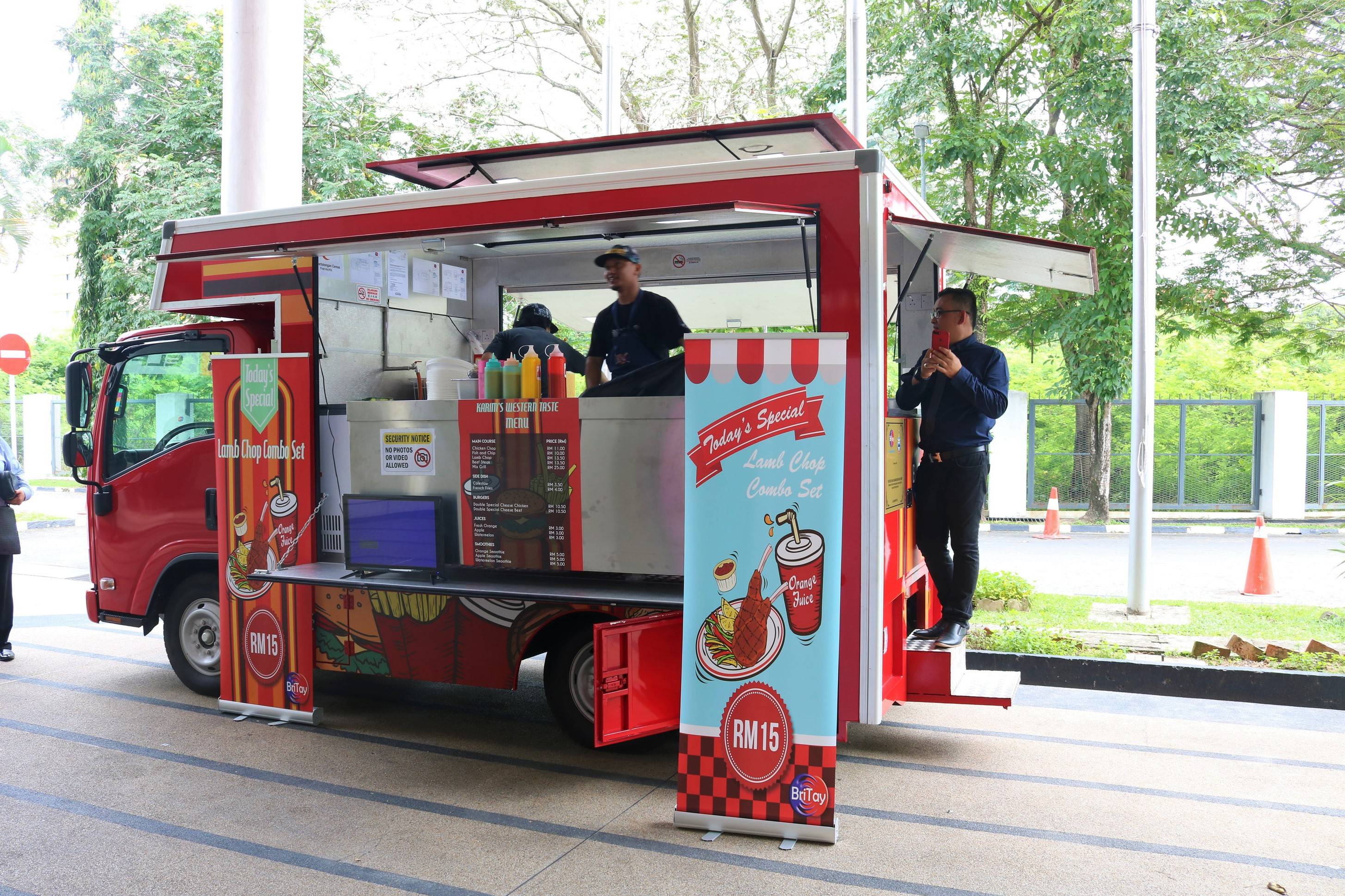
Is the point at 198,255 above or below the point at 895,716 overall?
above

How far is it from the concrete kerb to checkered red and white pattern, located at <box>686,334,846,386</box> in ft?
11.9

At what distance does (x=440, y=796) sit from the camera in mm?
4832

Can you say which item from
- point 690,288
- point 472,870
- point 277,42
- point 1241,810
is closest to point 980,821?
point 1241,810

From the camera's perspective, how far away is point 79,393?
21.7 feet

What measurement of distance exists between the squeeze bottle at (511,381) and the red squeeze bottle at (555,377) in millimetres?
154

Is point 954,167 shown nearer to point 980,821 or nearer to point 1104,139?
point 1104,139

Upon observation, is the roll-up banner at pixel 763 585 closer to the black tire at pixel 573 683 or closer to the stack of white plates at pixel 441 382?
the black tire at pixel 573 683

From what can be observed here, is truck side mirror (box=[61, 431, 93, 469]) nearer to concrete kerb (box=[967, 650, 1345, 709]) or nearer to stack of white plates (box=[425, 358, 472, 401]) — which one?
stack of white plates (box=[425, 358, 472, 401])

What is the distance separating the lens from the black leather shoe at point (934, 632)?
5.49m

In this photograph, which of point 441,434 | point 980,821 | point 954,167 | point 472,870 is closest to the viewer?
point 472,870

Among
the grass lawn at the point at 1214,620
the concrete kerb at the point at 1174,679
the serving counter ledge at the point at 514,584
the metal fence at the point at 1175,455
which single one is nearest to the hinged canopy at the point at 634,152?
the serving counter ledge at the point at 514,584

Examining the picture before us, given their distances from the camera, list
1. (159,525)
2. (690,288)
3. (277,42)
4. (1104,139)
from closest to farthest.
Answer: (159,525)
(690,288)
(277,42)
(1104,139)

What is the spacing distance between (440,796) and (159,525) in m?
2.98

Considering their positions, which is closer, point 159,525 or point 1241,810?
point 1241,810
